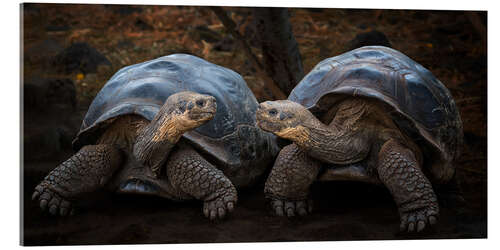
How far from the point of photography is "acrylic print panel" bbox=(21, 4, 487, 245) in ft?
9.53

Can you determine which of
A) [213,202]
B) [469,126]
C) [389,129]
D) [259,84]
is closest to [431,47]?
[469,126]

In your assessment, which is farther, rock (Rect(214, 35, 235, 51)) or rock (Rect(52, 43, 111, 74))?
rock (Rect(214, 35, 235, 51))

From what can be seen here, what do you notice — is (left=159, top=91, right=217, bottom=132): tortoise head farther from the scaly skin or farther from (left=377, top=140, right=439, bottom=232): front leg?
(left=377, top=140, right=439, bottom=232): front leg

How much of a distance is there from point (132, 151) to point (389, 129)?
1292 millimetres

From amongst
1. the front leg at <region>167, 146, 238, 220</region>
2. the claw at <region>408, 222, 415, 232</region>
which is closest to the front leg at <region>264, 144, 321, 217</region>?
the front leg at <region>167, 146, 238, 220</region>

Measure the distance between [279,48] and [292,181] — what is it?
1.51 m

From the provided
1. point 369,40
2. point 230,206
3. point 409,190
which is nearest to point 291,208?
point 230,206

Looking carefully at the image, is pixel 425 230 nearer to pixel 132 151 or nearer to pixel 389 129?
pixel 389 129

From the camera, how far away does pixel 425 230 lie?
113 inches

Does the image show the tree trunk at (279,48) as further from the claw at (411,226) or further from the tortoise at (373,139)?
the claw at (411,226)

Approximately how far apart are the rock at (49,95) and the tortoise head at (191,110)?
68 cm

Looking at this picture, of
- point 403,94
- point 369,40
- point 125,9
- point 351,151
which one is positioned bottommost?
point 351,151

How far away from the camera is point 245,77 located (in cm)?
421

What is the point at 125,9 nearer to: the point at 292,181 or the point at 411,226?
the point at 292,181
